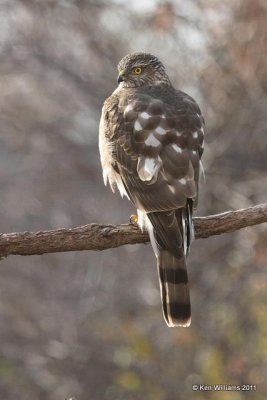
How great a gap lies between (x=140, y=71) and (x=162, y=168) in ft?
5.15

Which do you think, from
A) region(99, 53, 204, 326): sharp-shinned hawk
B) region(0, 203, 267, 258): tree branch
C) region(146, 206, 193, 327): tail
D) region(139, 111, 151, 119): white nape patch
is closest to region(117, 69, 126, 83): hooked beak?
region(99, 53, 204, 326): sharp-shinned hawk

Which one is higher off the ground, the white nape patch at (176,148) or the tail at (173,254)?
the white nape patch at (176,148)

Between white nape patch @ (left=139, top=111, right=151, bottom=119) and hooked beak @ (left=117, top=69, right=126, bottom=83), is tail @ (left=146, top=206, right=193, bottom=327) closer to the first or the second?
white nape patch @ (left=139, top=111, right=151, bottom=119)

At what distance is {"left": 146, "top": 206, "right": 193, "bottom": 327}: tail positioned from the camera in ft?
20.6

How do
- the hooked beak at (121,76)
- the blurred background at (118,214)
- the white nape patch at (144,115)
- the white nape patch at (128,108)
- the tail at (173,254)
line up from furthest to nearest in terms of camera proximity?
the blurred background at (118,214) → the hooked beak at (121,76) → the white nape patch at (128,108) → the white nape patch at (144,115) → the tail at (173,254)

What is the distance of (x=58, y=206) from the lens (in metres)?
12.1

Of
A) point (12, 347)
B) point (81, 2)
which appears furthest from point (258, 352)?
point (81, 2)

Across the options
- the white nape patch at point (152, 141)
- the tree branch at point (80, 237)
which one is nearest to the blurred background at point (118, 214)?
the white nape patch at point (152, 141)

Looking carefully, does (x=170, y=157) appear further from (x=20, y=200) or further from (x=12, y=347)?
(x=20, y=200)

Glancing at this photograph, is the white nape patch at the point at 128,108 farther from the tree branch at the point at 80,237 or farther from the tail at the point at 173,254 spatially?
the tree branch at the point at 80,237

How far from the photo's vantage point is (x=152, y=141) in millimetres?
6562

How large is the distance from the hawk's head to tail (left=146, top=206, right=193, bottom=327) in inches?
64.4

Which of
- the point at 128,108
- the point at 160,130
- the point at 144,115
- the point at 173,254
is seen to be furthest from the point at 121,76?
the point at 173,254

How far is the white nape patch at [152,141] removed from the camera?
21.5 ft
